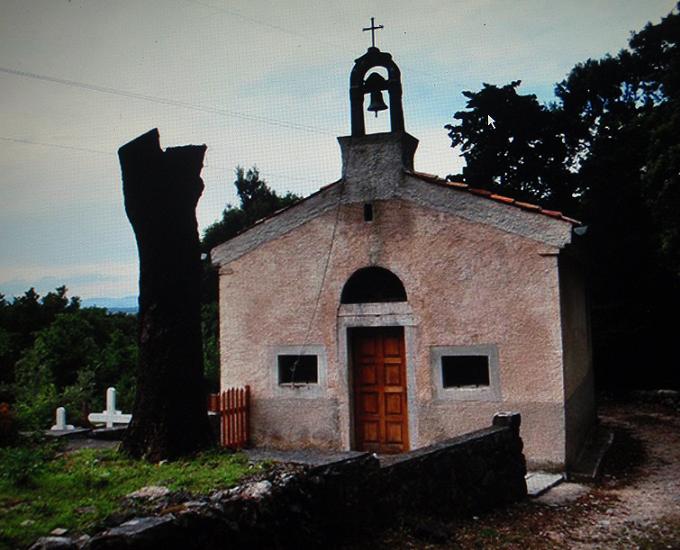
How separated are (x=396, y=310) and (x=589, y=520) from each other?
4.54 metres

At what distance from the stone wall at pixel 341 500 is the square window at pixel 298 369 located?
391 centimetres

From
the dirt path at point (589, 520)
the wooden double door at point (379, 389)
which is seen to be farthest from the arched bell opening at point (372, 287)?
the dirt path at point (589, 520)

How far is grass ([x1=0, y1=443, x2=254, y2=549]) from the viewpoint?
4.35 metres

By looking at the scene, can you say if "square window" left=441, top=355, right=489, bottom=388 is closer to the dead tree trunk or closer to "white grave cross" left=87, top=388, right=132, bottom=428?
the dead tree trunk

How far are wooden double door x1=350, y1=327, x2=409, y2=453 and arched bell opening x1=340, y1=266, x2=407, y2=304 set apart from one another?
0.55 meters

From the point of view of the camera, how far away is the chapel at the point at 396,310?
1017cm

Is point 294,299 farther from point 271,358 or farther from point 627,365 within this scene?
point 627,365

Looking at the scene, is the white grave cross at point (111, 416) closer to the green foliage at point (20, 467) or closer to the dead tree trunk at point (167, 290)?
the dead tree trunk at point (167, 290)

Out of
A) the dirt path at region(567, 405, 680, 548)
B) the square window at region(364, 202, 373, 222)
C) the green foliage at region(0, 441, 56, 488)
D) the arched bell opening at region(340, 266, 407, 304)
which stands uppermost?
the square window at region(364, 202, 373, 222)

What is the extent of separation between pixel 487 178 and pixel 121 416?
16.9 metres

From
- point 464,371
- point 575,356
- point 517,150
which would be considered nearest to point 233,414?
point 464,371

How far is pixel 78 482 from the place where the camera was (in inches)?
213

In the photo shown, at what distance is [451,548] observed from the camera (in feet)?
21.5

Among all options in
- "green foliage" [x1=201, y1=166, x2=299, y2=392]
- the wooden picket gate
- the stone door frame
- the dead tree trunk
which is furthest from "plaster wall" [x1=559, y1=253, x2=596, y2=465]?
"green foliage" [x1=201, y1=166, x2=299, y2=392]
